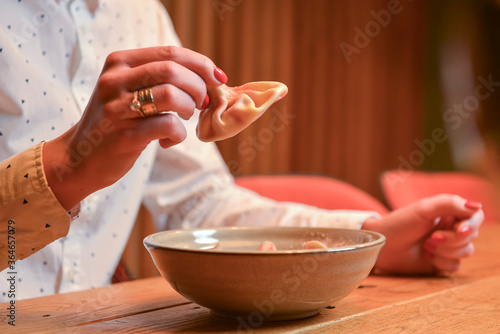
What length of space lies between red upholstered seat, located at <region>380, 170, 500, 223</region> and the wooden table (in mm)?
1546

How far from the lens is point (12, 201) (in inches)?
22.9

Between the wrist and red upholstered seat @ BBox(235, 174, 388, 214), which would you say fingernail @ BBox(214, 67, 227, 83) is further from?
red upholstered seat @ BBox(235, 174, 388, 214)

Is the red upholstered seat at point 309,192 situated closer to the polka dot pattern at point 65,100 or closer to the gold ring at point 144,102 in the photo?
Answer: the polka dot pattern at point 65,100

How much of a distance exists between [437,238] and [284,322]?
413 mm

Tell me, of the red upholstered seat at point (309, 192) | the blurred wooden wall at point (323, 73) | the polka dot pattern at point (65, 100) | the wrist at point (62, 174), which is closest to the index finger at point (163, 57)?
the wrist at point (62, 174)

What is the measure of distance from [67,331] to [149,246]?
0.12 m

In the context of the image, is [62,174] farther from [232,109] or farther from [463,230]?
[463,230]

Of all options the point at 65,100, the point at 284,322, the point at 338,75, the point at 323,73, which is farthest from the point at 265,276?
the point at 338,75

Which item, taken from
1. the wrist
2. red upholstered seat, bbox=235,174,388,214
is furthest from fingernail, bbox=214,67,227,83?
red upholstered seat, bbox=235,174,388,214

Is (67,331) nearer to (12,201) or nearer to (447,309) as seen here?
(12,201)

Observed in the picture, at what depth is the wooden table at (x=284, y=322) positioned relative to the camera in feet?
1.82

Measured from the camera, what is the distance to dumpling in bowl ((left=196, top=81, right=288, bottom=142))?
23.4 inches

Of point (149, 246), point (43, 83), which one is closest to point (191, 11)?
point (43, 83)

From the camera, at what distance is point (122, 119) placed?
0.54 meters
